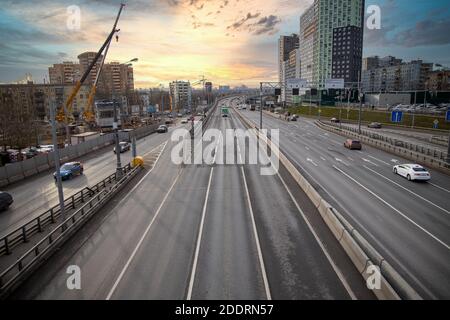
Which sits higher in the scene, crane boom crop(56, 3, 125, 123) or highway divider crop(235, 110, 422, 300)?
crane boom crop(56, 3, 125, 123)

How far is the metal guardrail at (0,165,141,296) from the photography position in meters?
11.8

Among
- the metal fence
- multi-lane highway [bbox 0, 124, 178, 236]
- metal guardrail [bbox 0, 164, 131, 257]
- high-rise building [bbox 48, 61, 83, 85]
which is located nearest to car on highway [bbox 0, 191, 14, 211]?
multi-lane highway [bbox 0, 124, 178, 236]

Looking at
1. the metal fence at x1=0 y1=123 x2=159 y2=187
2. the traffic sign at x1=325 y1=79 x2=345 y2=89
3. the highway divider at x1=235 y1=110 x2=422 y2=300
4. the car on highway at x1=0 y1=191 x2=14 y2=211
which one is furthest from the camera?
the traffic sign at x1=325 y1=79 x2=345 y2=89

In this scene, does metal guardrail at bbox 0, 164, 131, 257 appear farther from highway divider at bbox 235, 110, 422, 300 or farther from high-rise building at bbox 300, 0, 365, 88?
high-rise building at bbox 300, 0, 365, 88

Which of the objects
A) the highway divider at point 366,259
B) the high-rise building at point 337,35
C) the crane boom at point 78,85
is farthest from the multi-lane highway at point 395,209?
the high-rise building at point 337,35

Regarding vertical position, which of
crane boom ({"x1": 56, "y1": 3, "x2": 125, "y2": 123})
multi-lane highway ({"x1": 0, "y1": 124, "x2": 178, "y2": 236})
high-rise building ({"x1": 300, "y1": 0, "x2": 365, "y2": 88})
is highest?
Result: high-rise building ({"x1": 300, "y1": 0, "x2": 365, "y2": 88})

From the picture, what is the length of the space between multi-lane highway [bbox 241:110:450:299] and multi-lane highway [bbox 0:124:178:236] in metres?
19.7

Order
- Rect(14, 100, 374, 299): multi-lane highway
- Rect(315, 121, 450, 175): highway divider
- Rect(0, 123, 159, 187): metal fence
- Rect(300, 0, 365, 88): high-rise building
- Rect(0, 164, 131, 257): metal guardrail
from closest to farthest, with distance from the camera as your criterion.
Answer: Rect(14, 100, 374, 299): multi-lane highway < Rect(0, 164, 131, 257): metal guardrail < Rect(0, 123, 159, 187): metal fence < Rect(315, 121, 450, 175): highway divider < Rect(300, 0, 365, 88): high-rise building

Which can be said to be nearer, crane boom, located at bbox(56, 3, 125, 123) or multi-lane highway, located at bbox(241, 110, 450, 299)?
multi-lane highway, located at bbox(241, 110, 450, 299)

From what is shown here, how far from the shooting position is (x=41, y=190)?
2570 cm

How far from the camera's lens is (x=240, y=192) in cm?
2430

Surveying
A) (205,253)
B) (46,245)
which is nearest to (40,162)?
(46,245)

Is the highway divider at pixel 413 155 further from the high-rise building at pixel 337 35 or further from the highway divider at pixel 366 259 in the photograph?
the high-rise building at pixel 337 35
